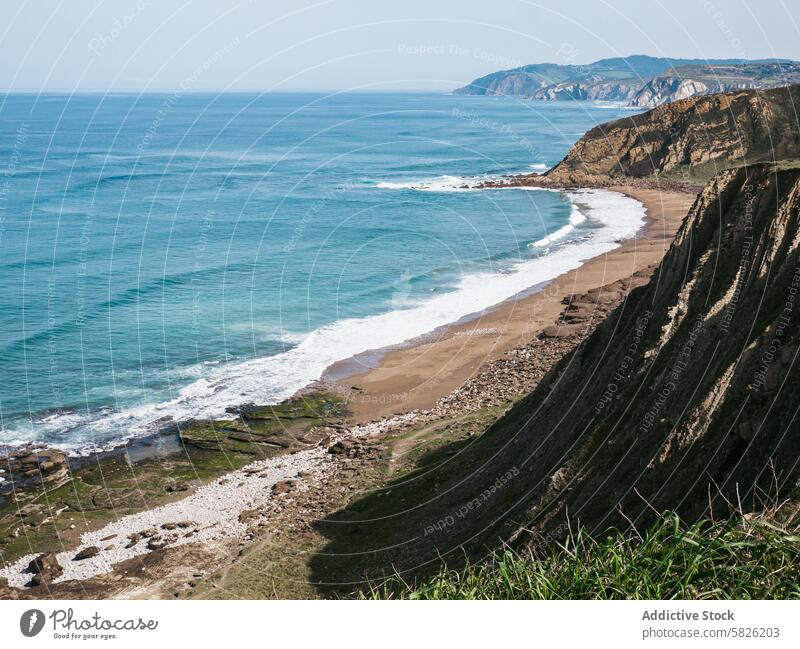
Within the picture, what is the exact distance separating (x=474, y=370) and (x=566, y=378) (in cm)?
1671

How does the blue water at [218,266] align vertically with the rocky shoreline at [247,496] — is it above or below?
above

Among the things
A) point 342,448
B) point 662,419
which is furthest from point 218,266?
point 662,419

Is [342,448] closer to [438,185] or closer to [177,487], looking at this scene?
[177,487]

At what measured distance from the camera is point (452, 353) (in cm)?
4328

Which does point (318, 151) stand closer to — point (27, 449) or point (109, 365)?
point (109, 365)

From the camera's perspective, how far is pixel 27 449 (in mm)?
33281

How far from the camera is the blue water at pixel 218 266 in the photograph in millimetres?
41000

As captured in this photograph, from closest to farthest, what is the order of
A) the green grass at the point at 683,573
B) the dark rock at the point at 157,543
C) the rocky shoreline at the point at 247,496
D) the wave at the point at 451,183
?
the green grass at the point at 683,573
the rocky shoreline at the point at 247,496
the dark rock at the point at 157,543
the wave at the point at 451,183

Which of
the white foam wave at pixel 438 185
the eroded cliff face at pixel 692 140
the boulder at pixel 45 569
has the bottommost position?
the boulder at pixel 45 569

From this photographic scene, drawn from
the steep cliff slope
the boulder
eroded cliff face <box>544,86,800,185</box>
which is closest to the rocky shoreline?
the boulder

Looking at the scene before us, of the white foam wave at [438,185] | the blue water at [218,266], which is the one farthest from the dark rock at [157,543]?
the white foam wave at [438,185]

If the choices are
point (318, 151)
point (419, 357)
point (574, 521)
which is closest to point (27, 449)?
point (419, 357)

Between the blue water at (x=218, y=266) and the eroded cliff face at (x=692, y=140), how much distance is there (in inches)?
556

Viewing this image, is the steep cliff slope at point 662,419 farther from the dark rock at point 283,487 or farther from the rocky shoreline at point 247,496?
the dark rock at point 283,487
